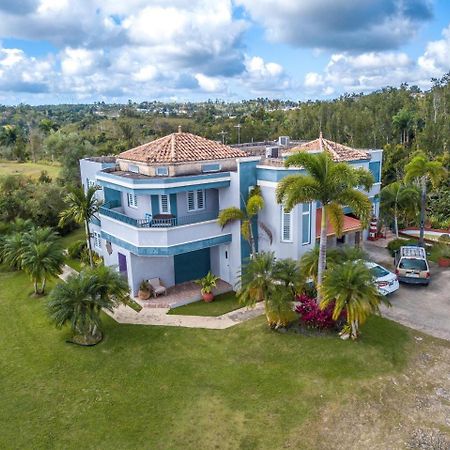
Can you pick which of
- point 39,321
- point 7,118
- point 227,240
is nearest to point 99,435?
point 39,321

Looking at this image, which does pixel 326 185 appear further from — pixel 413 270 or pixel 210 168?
pixel 413 270

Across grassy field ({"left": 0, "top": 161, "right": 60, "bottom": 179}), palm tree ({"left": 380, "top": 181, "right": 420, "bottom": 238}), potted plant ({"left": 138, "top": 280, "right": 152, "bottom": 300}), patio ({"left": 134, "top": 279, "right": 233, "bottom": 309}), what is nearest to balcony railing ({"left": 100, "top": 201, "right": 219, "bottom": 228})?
potted plant ({"left": 138, "top": 280, "right": 152, "bottom": 300})

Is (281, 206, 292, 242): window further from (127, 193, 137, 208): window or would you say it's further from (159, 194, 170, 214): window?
(127, 193, 137, 208): window

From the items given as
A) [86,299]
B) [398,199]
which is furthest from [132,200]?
[398,199]

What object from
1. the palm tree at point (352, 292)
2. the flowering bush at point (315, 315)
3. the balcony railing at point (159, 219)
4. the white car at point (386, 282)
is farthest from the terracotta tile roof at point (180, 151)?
the palm tree at point (352, 292)

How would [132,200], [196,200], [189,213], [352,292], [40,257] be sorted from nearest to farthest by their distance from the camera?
[352,292] → [40,257] → [189,213] → [196,200] → [132,200]

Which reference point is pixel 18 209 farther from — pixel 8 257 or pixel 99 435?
pixel 99 435
